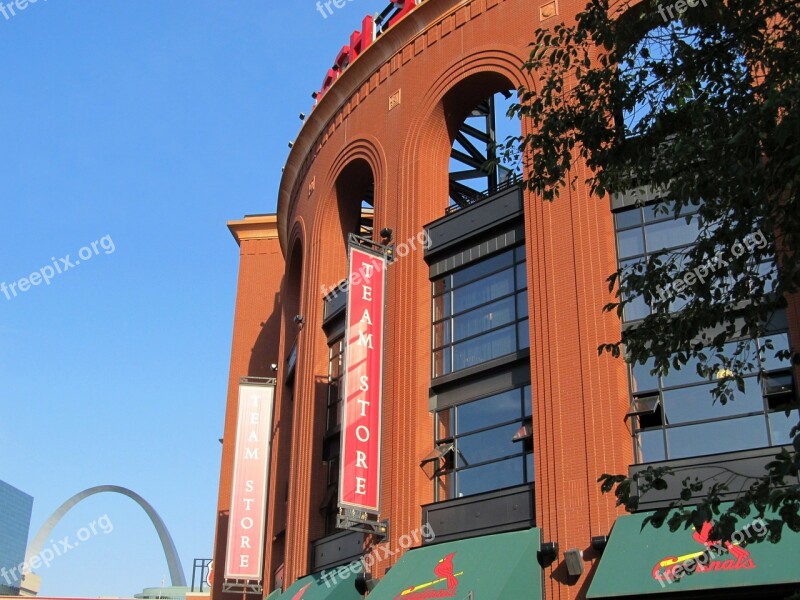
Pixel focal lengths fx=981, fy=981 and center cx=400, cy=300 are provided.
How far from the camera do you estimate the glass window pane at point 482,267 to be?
23.8 meters

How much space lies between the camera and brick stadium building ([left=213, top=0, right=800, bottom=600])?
60.5ft

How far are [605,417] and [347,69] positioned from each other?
51.4 feet

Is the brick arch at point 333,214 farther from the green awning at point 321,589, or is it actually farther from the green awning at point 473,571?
the green awning at point 473,571

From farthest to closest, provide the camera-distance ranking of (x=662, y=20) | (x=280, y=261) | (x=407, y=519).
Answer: (x=280, y=261) → (x=407, y=519) → (x=662, y=20)

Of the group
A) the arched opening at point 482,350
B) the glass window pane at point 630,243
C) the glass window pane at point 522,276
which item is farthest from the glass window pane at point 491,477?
Answer: the glass window pane at point 630,243

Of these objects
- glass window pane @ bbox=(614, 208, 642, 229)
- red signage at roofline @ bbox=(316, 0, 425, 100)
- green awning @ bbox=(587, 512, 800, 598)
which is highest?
red signage at roofline @ bbox=(316, 0, 425, 100)

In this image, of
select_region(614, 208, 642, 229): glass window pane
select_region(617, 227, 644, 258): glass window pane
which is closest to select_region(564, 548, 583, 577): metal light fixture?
select_region(617, 227, 644, 258): glass window pane

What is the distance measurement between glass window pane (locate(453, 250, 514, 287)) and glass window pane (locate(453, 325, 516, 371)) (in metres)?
1.68

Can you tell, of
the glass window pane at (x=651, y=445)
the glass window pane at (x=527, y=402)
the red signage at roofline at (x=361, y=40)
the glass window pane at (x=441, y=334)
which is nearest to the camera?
the glass window pane at (x=651, y=445)

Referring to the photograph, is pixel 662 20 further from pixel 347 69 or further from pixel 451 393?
pixel 347 69

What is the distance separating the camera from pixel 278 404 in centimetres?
3544

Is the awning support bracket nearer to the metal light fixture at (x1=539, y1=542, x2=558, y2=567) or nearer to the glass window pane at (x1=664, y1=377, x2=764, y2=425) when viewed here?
the metal light fixture at (x1=539, y1=542, x2=558, y2=567)

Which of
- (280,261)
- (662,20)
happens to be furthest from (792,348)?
(280,261)

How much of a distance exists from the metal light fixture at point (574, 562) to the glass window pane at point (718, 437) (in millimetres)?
2654
